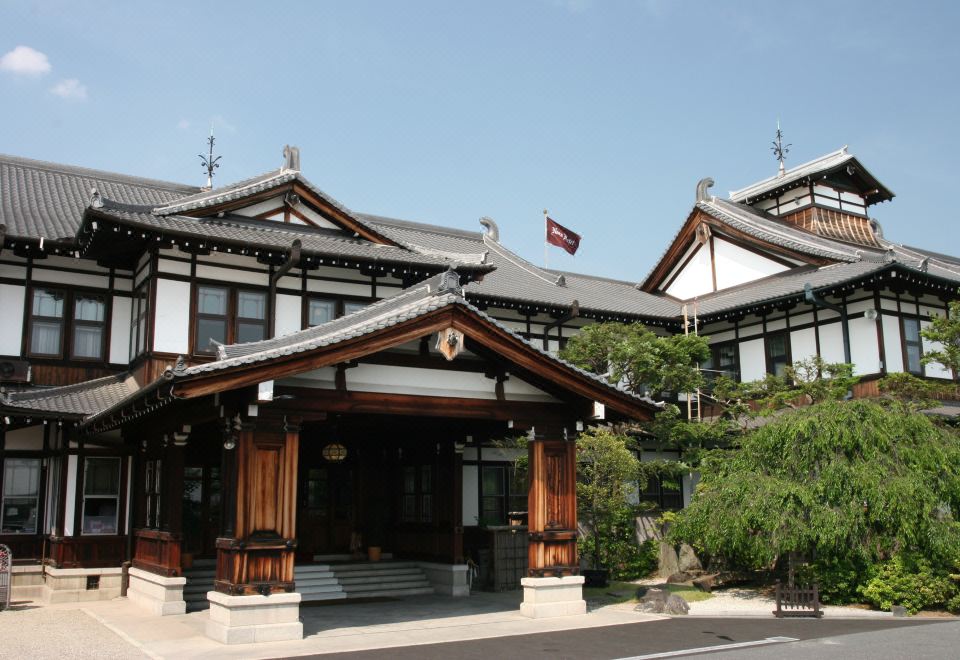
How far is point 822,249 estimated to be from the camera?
27.6 metres

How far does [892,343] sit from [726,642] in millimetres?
14773

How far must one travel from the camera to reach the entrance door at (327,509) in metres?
21.0

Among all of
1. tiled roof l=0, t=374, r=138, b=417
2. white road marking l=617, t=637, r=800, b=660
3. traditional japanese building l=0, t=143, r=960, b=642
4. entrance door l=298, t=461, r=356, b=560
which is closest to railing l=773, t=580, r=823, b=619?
white road marking l=617, t=637, r=800, b=660

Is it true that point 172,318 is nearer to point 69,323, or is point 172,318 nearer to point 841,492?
point 69,323

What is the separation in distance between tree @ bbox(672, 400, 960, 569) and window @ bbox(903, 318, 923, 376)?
788 centimetres

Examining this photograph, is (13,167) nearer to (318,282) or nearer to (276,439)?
(318,282)

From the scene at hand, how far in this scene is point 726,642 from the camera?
40.5ft

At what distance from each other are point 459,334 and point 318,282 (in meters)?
8.23

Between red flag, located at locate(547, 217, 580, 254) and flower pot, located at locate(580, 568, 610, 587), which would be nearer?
flower pot, located at locate(580, 568, 610, 587)

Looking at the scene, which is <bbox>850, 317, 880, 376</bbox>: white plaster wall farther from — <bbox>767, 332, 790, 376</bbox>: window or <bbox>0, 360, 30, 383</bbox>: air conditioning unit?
<bbox>0, 360, 30, 383</bbox>: air conditioning unit

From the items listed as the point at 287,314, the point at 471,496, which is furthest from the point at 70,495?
the point at 471,496

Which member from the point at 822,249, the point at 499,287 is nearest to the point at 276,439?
the point at 499,287

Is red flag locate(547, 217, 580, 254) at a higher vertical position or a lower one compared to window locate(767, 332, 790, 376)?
higher

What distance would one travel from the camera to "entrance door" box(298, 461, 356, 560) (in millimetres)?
21047
